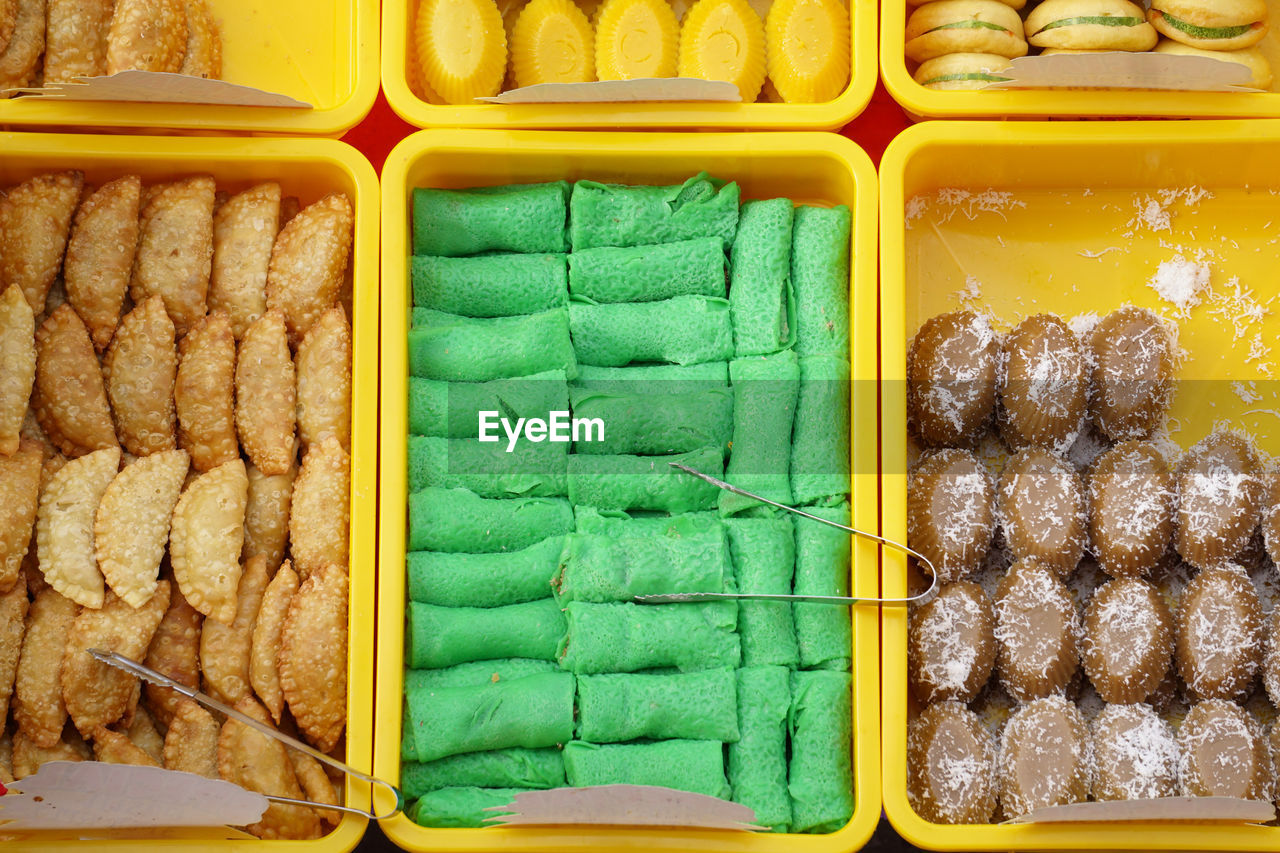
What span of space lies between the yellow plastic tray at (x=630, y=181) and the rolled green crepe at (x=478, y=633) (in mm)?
32

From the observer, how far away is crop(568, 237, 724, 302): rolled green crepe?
1.81 metres

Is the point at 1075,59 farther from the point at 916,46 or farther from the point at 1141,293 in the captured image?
the point at 1141,293

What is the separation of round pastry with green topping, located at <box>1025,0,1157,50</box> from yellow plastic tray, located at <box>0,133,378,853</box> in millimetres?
1085

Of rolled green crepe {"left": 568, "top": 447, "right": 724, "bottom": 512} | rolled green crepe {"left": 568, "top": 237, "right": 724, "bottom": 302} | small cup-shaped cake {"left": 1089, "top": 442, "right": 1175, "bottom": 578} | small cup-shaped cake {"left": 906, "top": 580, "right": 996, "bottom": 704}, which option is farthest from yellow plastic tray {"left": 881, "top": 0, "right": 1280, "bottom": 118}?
small cup-shaped cake {"left": 906, "top": 580, "right": 996, "bottom": 704}

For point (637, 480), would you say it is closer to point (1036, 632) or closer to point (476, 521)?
point (476, 521)

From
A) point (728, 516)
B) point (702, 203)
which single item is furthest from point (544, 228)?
point (728, 516)

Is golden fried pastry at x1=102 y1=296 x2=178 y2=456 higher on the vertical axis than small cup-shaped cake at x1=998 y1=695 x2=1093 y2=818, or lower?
higher

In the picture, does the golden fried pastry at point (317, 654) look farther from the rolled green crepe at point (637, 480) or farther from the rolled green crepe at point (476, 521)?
the rolled green crepe at point (637, 480)

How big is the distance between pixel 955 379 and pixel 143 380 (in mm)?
1221

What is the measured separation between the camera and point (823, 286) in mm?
1806

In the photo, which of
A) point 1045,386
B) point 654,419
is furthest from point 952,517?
point 654,419

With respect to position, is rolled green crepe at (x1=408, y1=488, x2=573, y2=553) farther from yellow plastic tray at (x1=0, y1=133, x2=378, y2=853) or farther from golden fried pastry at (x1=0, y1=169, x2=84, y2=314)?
golden fried pastry at (x1=0, y1=169, x2=84, y2=314)

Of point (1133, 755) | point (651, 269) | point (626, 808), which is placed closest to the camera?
point (626, 808)

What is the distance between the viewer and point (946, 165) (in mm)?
1903
